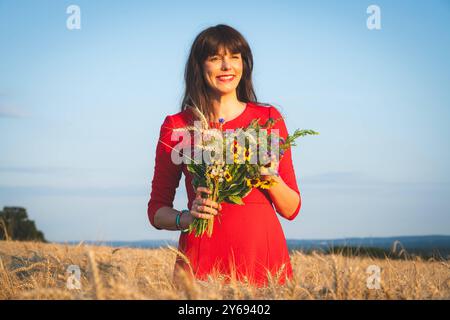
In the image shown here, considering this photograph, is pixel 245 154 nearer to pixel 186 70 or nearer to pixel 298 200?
pixel 298 200

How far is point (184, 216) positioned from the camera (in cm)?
393

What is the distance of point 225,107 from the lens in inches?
174

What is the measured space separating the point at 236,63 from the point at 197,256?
155 cm

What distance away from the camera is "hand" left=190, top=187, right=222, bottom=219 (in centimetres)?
341

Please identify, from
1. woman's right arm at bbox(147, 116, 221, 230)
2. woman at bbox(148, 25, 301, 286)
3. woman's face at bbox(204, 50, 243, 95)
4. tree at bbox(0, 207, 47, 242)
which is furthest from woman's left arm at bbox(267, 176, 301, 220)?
tree at bbox(0, 207, 47, 242)

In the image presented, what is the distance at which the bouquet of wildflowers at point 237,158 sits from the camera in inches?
130

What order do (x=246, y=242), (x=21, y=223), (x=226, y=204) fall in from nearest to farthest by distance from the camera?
(x=246, y=242) → (x=226, y=204) → (x=21, y=223)

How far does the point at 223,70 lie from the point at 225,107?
35cm

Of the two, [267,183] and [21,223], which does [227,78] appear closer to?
[267,183]

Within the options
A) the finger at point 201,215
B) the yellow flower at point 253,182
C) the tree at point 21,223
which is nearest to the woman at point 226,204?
the finger at point 201,215

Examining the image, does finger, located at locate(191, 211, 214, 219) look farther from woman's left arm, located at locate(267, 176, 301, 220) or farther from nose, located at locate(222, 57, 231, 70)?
nose, located at locate(222, 57, 231, 70)

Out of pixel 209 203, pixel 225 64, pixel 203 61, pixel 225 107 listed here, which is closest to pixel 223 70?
pixel 225 64

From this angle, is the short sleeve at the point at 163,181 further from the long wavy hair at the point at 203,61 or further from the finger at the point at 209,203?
the finger at the point at 209,203
